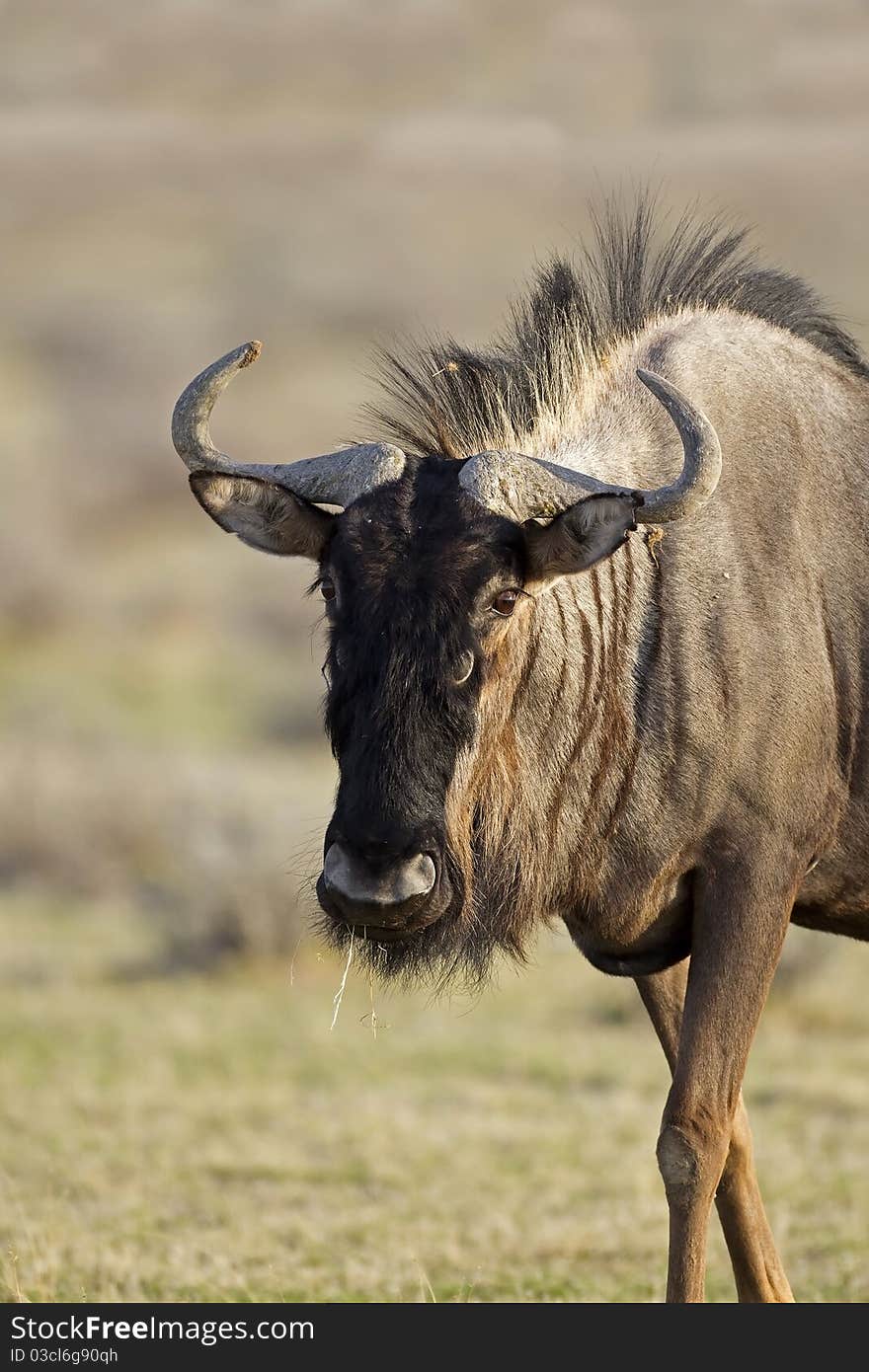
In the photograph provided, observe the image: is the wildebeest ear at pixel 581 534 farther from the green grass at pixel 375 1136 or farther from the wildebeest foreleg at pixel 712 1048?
the green grass at pixel 375 1136

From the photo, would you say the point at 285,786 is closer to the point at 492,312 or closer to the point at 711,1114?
the point at 711,1114

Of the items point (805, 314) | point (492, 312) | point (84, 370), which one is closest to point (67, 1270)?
point (805, 314)

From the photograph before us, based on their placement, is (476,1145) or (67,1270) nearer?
(67,1270)

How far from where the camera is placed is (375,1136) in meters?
9.55

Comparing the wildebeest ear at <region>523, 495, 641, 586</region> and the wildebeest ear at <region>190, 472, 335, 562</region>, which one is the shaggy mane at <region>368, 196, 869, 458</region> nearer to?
the wildebeest ear at <region>190, 472, 335, 562</region>

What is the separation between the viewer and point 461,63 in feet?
411

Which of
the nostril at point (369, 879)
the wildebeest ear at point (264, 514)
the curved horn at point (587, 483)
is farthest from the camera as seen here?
the wildebeest ear at point (264, 514)

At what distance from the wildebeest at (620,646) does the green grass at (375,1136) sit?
0.73 meters

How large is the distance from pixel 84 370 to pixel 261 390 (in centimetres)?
860

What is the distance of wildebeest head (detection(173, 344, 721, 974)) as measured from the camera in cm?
459

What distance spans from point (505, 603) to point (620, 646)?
0.64m

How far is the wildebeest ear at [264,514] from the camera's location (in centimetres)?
510

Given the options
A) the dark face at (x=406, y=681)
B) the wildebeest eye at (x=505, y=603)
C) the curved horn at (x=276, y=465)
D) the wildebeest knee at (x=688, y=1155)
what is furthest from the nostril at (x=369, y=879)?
the wildebeest knee at (x=688, y=1155)

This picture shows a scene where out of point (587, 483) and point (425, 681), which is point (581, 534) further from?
point (425, 681)
